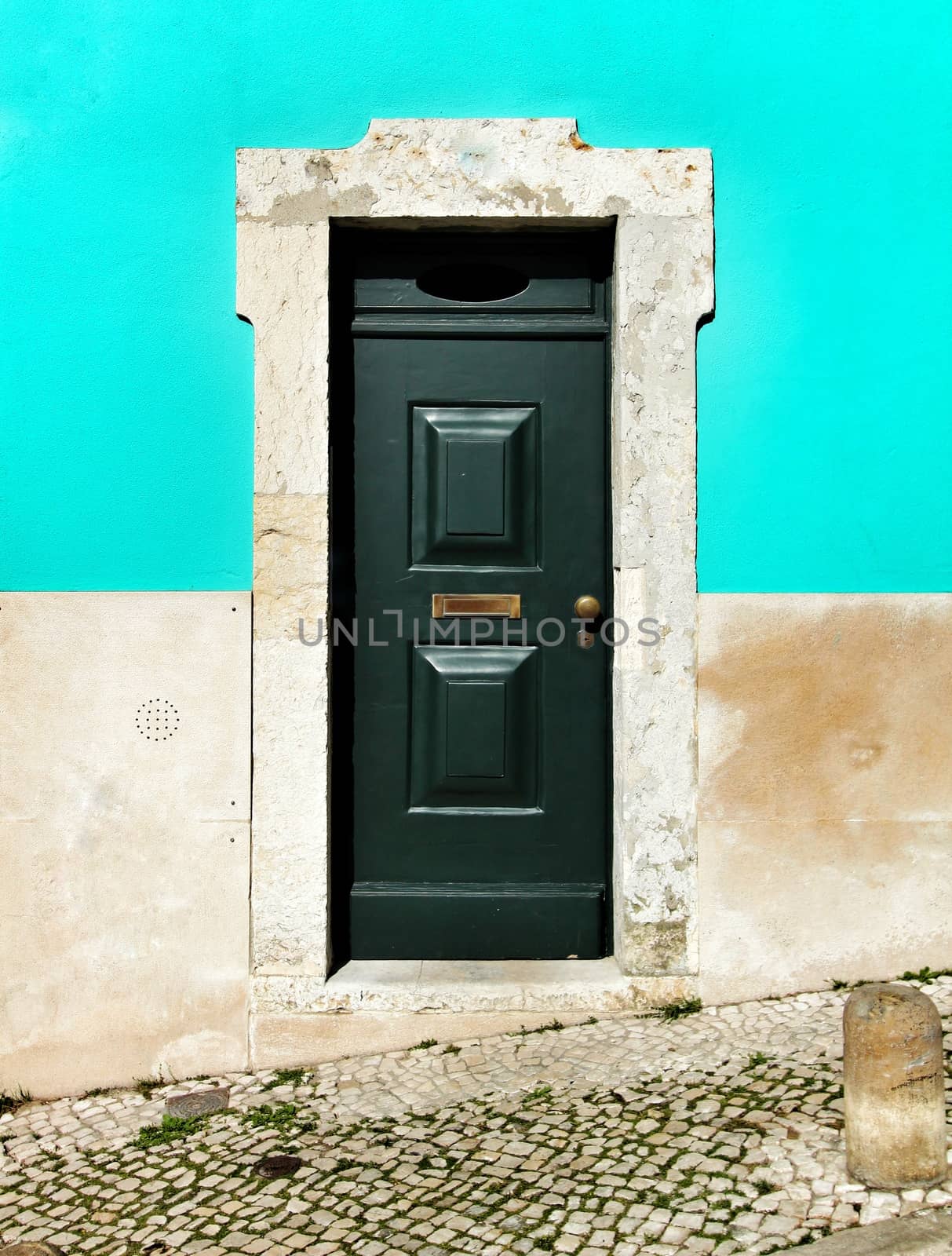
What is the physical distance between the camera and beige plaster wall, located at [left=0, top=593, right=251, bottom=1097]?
357 centimetres

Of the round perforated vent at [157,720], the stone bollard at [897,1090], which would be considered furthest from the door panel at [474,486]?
the stone bollard at [897,1090]

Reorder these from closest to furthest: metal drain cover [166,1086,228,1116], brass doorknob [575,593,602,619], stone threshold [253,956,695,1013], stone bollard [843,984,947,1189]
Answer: stone bollard [843,984,947,1189] < metal drain cover [166,1086,228,1116] < stone threshold [253,956,695,1013] < brass doorknob [575,593,602,619]

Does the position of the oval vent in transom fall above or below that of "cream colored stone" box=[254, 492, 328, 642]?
above

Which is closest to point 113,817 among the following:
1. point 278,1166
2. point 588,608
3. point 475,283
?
point 278,1166

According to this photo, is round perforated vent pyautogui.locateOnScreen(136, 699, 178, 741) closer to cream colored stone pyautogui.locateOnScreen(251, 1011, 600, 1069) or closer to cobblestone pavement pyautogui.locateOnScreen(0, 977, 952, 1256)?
cream colored stone pyautogui.locateOnScreen(251, 1011, 600, 1069)

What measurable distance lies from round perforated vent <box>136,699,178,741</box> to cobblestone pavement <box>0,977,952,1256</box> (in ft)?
3.86

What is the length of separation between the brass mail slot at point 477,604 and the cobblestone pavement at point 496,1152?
145 cm

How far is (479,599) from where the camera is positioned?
12.5 ft

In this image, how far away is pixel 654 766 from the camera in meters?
3.61

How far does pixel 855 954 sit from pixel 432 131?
3.16 meters

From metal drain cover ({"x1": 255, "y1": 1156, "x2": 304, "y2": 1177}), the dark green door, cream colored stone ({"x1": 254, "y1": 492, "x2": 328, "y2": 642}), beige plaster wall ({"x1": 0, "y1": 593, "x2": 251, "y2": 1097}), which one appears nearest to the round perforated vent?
beige plaster wall ({"x1": 0, "y1": 593, "x2": 251, "y2": 1097})

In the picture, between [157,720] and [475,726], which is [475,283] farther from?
[157,720]

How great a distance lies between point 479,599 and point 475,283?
45.1 inches

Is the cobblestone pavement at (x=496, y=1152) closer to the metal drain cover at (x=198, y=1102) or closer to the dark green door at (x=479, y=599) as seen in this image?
the metal drain cover at (x=198, y=1102)
